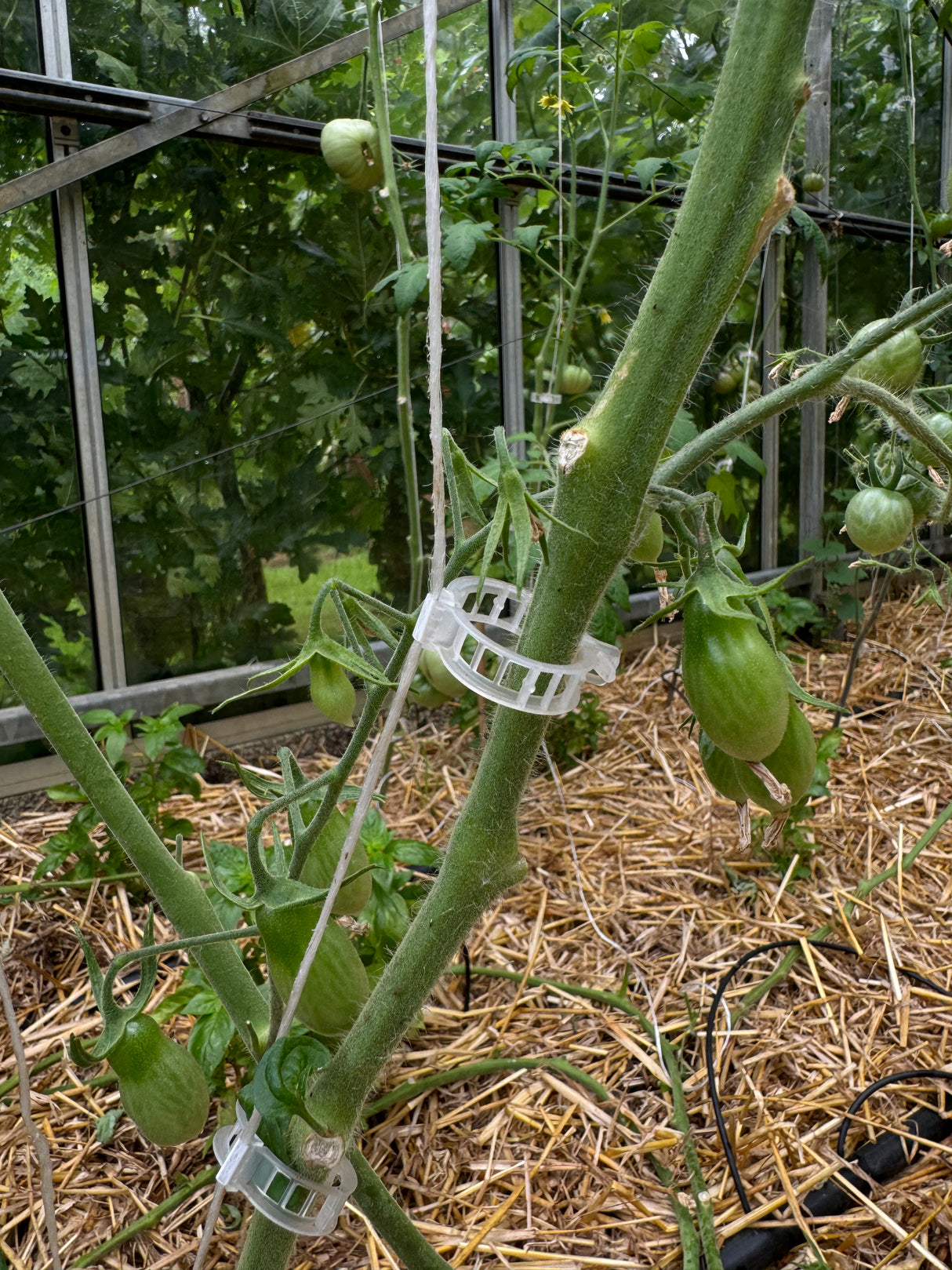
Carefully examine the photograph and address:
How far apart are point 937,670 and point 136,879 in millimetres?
2108

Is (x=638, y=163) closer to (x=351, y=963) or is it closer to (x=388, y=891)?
(x=388, y=891)

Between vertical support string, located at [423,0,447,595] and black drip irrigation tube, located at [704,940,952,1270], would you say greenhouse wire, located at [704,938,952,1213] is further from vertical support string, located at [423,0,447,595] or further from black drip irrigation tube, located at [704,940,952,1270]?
vertical support string, located at [423,0,447,595]

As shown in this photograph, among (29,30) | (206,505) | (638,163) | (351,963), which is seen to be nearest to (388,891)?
(351,963)

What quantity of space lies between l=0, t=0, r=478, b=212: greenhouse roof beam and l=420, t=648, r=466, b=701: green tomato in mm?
1165

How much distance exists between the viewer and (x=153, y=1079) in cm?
61

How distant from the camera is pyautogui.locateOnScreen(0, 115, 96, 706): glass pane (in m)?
1.91

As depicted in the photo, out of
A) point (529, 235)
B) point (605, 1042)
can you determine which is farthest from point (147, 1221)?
point (529, 235)

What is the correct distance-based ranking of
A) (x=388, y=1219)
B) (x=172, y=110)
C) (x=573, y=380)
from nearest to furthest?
(x=388, y=1219) < (x=172, y=110) < (x=573, y=380)

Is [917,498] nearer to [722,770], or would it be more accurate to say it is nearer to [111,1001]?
[722,770]

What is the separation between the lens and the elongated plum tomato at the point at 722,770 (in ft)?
1.75

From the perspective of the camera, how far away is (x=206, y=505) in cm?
222

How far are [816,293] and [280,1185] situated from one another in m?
3.50

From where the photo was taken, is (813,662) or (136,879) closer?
(136,879)

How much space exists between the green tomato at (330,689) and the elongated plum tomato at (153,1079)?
0.23 m
